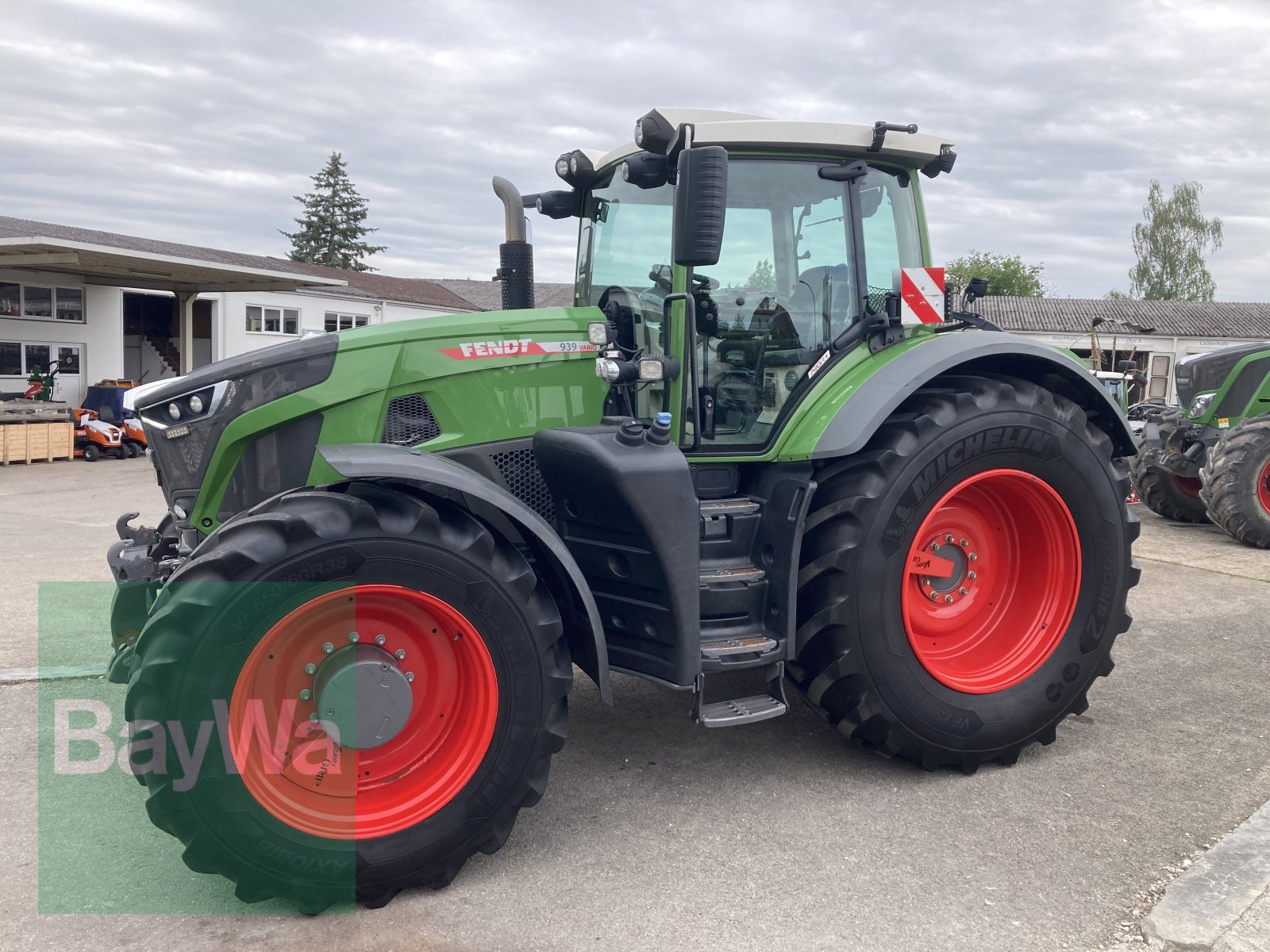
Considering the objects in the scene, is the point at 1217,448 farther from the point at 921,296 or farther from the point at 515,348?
the point at 515,348

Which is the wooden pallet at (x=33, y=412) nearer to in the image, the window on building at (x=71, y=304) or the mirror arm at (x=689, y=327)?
the window on building at (x=71, y=304)

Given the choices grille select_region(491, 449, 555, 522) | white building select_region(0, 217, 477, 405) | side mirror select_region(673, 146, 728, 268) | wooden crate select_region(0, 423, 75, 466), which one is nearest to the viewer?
side mirror select_region(673, 146, 728, 268)

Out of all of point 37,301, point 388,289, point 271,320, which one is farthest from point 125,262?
point 388,289

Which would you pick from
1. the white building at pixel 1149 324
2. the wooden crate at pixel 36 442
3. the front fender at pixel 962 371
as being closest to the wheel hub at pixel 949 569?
the front fender at pixel 962 371

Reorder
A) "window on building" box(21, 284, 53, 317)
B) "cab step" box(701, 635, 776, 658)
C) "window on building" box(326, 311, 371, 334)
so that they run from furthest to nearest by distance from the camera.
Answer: "window on building" box(326, 311, 371, 334) → "window on building" box(21, 284, 53, 317) → "cab step" box(701, 635, 776, 658)

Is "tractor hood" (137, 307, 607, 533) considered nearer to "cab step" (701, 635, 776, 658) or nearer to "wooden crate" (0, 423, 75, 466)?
"cab step" (701, 635, 776, 658)

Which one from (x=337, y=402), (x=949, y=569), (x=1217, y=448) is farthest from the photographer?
(x=1217, y=448)

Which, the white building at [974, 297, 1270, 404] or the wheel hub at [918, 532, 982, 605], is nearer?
the wheel hub at [918, 532, 982, 605]

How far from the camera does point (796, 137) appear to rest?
3.98 m

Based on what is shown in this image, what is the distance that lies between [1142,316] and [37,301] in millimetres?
40332

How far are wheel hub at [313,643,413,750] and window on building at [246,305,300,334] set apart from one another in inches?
1037

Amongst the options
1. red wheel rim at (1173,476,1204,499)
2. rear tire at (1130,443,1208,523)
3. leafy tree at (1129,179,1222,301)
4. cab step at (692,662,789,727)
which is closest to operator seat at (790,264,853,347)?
cab step at (692,662,789,727)

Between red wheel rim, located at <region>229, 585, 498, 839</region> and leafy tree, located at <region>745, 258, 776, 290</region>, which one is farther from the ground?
leafy tree, located at <region>745, 258, 776, 290</region>

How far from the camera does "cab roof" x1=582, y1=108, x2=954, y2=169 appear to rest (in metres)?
3.85
